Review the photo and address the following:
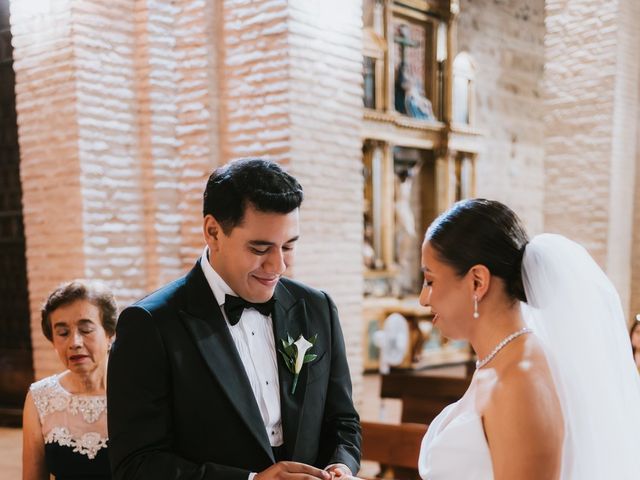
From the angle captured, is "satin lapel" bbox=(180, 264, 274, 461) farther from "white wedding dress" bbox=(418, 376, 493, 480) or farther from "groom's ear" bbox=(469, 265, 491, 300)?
"groom's ear" bbox=(469, 265, 491, 300)

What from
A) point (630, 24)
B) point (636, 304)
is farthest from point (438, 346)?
point (630, 24)

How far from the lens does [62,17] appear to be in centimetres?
482

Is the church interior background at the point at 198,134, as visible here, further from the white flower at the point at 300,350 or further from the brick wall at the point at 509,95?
the brick wall at the point at 509,95

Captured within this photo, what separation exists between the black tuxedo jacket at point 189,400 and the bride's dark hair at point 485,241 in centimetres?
58

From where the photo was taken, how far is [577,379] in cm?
183

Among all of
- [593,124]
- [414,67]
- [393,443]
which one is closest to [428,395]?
[393,443]

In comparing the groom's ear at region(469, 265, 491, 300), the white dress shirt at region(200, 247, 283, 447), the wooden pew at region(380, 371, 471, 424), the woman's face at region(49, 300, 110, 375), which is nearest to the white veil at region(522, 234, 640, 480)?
the groom's ear at region(469, 265, 491, 300)

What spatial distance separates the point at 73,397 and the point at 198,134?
10.5 ft

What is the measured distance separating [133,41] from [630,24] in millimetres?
4671

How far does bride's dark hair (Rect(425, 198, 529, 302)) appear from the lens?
1.73 metres

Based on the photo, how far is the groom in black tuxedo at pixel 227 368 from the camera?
5.60ft

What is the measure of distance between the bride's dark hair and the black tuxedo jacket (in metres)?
0.58

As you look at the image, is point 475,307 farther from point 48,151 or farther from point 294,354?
point 48,151

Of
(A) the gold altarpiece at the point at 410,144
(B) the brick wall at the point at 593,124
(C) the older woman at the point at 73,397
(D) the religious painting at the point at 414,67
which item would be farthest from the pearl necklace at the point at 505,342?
(D) the religious painting at the point at 414,67
